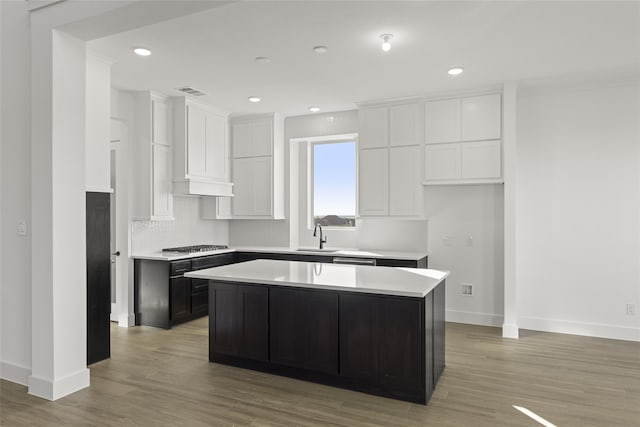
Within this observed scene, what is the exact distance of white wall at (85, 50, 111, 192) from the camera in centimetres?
376

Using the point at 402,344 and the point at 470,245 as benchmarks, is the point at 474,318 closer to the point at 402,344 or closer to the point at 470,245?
the point at 470,245

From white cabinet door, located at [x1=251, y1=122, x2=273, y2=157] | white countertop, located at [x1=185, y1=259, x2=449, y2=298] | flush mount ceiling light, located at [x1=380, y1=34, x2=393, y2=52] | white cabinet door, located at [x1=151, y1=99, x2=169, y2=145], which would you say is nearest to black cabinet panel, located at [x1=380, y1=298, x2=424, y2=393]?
white countertop, located at [x1=185, y1=259, x2=449, y2=298]

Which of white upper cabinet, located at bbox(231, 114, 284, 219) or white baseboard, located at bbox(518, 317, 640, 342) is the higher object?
white upper cabinet, located at bbox(231, 114, 284, 219)

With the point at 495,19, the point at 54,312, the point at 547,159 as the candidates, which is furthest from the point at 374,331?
the point at 547,159

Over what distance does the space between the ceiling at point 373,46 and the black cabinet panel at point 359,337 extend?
2117 mm

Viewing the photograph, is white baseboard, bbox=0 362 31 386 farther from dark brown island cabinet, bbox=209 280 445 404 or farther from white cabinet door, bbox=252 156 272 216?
white cabinet door, bbox=252 156 272 216

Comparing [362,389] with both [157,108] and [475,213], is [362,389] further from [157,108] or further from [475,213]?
[157,108]

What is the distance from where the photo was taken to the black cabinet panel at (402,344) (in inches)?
114

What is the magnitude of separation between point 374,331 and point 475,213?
2809 millimetres

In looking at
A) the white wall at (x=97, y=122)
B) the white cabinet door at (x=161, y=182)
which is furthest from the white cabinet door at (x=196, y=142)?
the white wall at (x=97, y=122)

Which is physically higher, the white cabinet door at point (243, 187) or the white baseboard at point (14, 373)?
the white cabinet door at point (243, 187)

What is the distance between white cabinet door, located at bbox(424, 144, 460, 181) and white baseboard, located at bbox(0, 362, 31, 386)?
4431 millimetres

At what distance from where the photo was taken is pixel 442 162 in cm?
509

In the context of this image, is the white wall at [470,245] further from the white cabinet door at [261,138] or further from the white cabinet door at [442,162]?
the white cabinet door at [261,138]
